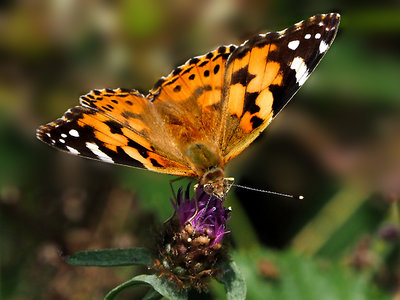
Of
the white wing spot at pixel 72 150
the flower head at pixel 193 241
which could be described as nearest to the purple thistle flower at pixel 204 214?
the flower head at pixel 193 241

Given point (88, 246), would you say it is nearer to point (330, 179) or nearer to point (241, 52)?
point (241, 52)

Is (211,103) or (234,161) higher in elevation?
(211,103)

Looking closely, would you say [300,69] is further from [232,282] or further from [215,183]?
[232,282]

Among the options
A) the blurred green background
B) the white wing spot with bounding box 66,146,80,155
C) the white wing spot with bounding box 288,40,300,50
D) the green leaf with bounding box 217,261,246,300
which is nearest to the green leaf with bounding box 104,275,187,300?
the green leaf with bounding box 217,261,246,300

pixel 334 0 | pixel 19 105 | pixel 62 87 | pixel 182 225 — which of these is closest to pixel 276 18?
pixel 334 0

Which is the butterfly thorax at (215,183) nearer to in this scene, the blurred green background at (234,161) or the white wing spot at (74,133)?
the white wing spot at (74,133)

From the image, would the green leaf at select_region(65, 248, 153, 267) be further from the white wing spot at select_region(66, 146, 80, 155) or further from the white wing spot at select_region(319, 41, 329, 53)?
the white wing spot at select_region(319, 41, 329, 53)

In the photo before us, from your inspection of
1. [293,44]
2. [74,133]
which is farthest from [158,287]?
[293,44]
